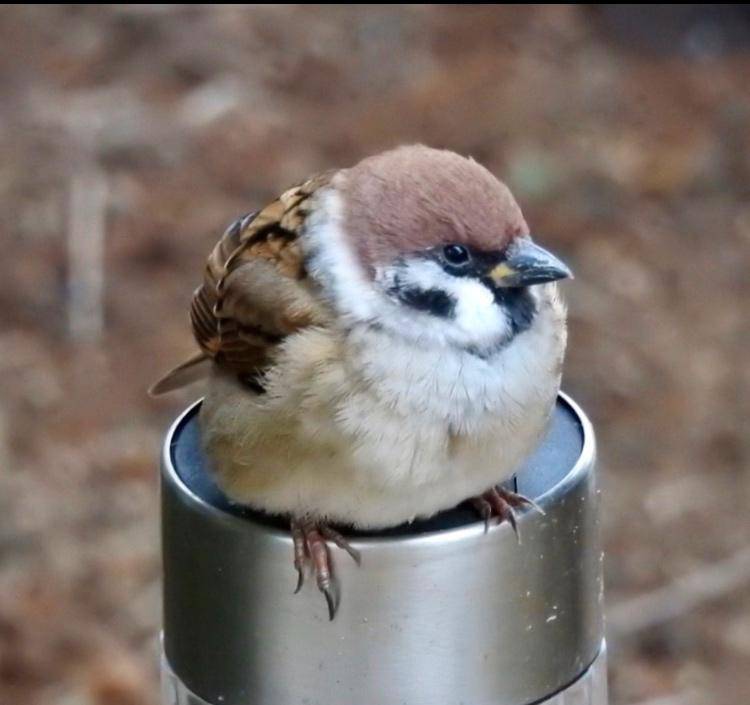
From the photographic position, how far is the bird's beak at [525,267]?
5.84 ft

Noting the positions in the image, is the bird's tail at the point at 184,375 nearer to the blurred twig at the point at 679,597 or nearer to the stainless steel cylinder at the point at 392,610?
the stainless steel cylinder at the point at 392,610

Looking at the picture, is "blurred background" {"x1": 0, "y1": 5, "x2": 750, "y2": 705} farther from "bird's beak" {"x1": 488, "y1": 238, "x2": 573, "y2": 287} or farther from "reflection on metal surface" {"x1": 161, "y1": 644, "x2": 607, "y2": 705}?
"bird's beak" {"x1": 488, "y1": 238, "x2": 573, "y2": 287}

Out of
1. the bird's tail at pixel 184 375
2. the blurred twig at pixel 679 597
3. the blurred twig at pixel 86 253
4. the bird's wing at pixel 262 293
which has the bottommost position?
the blurred twig at pixel 86 253

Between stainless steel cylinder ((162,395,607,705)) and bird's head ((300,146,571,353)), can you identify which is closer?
stainless steel cylinder ((162,395,607,705))

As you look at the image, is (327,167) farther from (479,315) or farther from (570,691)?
(570,691)

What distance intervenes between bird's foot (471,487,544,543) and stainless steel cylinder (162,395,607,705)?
0.04 feet

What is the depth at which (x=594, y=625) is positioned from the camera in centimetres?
165

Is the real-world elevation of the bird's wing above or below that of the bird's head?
below

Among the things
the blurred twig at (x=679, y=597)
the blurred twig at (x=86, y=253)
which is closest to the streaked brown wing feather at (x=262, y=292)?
the blurred twig at (x=679, y=597)

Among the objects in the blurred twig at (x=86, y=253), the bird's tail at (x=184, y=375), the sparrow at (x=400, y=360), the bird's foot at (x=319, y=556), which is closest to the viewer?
the bird's foot at (x=319, y=556)

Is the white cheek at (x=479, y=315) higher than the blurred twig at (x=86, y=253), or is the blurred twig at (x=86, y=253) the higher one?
the white cheek at (x=479, y=315)

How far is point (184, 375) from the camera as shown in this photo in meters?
2.29

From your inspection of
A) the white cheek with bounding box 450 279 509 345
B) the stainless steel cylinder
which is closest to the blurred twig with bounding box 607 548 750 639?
the white cheek with bounding box 450 279 509 345

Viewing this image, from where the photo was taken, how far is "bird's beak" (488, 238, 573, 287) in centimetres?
178
